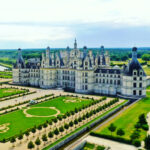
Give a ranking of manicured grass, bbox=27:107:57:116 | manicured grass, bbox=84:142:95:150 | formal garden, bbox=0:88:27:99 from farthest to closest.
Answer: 1. formal garden, bbox=0:88:27:99
2. manicured grass, bbox=27:107:57:116
3. manicured grass, bbox=84:142:95:150

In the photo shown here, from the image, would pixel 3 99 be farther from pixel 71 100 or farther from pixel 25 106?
pixel 71 100

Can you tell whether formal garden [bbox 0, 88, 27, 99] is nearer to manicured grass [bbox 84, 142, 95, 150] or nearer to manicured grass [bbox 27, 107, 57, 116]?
manicured grass [bbox 27, 107, 57, 116]

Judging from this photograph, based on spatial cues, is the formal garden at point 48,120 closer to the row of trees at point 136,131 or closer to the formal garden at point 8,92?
the row of trees at point 136,131

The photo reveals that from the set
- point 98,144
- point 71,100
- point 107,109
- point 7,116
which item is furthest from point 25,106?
point 98,144

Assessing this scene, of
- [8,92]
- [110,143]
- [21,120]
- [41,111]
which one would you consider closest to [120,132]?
[110,143]

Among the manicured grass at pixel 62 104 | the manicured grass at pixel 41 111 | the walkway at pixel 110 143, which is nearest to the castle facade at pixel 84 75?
the manicured grass at pixel 62 104

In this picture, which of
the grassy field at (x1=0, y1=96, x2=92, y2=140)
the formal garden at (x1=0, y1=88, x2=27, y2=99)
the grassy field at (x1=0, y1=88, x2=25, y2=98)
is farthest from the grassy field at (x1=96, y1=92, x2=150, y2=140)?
the grassy field at (x1=0, y1=88, x2=25, y2=98)
